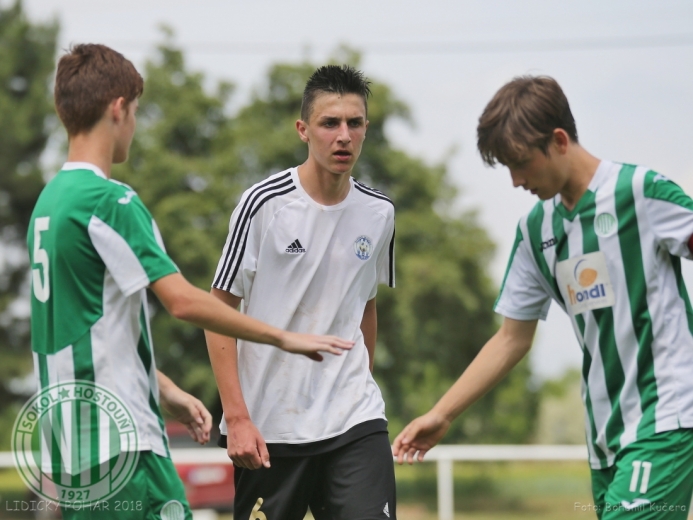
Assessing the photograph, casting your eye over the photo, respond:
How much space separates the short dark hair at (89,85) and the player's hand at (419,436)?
2027 mm

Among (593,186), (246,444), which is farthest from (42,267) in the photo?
(593,186)

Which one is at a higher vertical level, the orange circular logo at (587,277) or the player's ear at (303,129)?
the player's ear at (303,129)

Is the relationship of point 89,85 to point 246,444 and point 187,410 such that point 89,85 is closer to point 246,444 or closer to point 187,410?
point 187,410

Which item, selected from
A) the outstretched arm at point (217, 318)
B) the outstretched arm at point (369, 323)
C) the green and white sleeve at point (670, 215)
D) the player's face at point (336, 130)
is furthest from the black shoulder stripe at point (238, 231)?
the green and white sleeve at point (670, 215)

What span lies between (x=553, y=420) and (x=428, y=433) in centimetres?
2369

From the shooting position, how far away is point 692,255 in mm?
3951

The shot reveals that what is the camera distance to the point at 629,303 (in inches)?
159

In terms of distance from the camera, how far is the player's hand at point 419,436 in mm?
4711

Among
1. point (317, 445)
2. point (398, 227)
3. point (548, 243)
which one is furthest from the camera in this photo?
point (398, 227)

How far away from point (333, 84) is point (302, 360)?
1.37 m

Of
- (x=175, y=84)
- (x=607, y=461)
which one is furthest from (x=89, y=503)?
(x=175, y=84)

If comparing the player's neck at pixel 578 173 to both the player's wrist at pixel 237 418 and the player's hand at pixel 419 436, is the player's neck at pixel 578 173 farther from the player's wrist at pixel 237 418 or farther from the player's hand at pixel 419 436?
the player's wrist at pixel 237 418

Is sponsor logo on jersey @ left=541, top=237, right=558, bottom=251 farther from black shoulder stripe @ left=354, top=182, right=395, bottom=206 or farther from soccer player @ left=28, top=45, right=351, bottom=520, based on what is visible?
soccer player @ left=28, top=45, right=351, bottom=520

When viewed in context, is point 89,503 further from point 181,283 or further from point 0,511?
point 0,511
